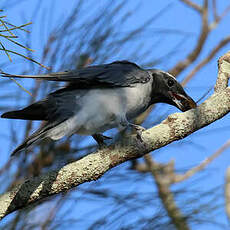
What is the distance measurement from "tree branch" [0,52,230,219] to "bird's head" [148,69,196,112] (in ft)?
2.18

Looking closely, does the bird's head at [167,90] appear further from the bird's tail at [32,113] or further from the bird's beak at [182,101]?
the bird's tail at [32,113]

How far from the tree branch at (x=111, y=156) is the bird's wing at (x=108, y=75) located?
0.45m

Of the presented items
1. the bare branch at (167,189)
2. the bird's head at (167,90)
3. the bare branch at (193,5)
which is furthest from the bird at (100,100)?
the bare branch at (193,5)

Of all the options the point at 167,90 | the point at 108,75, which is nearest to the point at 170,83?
the point at 167,90

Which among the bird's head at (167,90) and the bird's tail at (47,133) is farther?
the bird's head at (167,90)

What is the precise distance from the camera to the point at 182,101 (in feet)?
7.22

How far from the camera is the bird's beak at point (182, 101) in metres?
2.13

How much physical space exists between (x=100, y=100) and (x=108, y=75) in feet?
0.40

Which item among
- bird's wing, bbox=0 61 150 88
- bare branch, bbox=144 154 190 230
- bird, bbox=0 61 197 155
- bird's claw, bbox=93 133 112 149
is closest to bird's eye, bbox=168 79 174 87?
bird, bbox=0 61 197 155

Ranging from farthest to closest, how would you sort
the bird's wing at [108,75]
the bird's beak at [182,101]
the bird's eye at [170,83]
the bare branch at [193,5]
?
the bare branch at [193,5]
the bird's eye at [170,83]
the bird's beak at [182,101]
the bird's wing at [108,75]

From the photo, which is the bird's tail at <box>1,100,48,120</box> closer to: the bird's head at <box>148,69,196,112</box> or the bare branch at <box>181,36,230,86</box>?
the bird's head at <box>148,69,196,112</box>

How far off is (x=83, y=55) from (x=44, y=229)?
843 mm

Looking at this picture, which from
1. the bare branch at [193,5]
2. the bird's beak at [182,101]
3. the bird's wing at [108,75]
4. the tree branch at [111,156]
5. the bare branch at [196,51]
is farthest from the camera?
the bare branch at [193,5]

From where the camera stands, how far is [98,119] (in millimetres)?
1914
